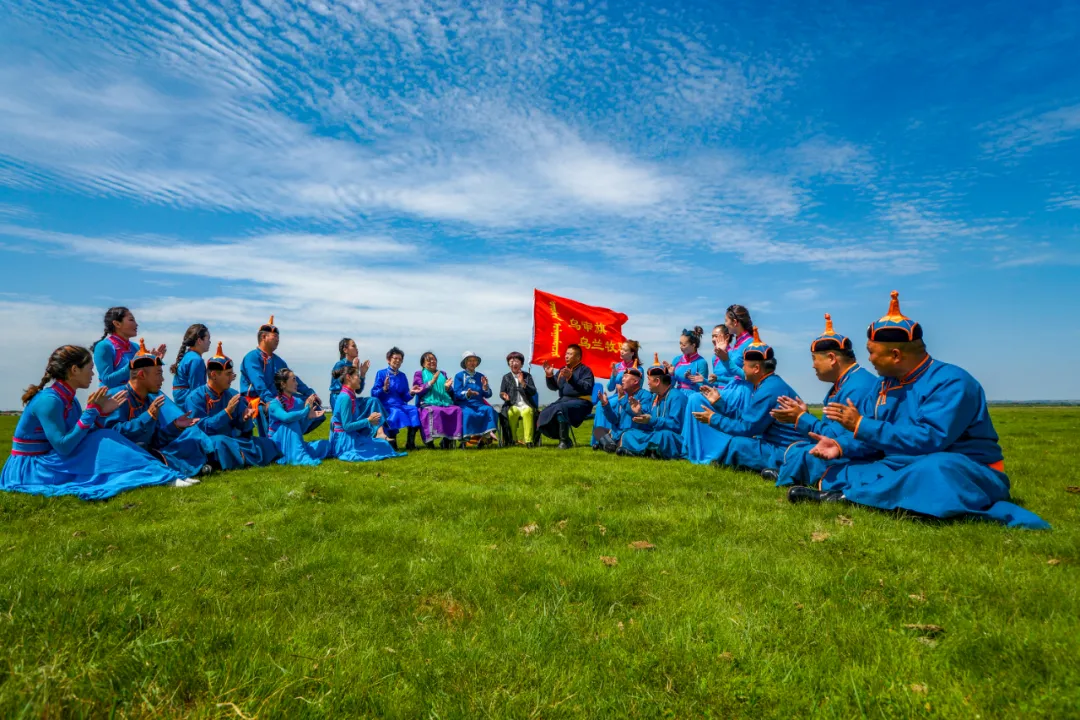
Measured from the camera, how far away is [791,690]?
130 inches

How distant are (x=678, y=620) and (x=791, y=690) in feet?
3.02

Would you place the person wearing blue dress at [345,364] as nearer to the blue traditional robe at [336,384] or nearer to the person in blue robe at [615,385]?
the blue traditional robe at [336,384]

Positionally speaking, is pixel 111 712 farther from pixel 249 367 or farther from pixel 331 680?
pixel 249 367

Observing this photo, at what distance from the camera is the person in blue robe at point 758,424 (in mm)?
10305

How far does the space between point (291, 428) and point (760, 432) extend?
9.45 metres

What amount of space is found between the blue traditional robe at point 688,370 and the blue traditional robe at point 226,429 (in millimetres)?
9633

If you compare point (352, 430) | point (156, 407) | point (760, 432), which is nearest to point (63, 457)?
point (156, 407)

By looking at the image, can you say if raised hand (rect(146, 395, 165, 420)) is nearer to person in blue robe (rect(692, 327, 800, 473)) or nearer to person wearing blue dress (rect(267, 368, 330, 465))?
person wearing blue dress (rect(267, 368, 330, 465))

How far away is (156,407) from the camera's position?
10656mm

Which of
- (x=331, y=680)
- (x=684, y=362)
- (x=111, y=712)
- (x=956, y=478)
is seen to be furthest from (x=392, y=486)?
(x=684, y=362)

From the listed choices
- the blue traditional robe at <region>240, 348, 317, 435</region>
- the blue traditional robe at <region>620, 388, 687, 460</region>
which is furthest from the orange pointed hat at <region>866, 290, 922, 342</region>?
the blue traditional robe at <region>240, 348, 317, 435</region>

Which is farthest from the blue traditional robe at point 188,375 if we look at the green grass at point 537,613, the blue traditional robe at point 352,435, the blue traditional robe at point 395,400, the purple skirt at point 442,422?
the purple skirt at point 442,422

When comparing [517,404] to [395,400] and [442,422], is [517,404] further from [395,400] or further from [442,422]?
[395,400]

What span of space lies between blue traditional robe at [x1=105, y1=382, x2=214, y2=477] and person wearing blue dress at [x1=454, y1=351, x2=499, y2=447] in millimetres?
6764
